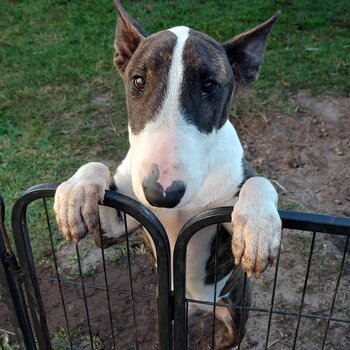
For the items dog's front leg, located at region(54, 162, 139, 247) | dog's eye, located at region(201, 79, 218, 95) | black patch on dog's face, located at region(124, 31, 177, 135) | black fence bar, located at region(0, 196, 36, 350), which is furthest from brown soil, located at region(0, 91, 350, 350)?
dog's eye, located at region(201, 79, 218, 95)

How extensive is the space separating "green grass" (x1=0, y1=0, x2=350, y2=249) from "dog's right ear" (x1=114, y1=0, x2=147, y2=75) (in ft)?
5.58

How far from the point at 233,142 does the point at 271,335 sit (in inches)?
43.8

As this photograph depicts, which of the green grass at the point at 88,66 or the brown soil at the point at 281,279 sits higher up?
the green grass at the point at 88,66

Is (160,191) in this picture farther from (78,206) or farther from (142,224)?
(78,206)

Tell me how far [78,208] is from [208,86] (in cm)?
58

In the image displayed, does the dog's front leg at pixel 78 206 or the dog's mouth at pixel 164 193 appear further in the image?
the dog's front leg at pixel 78 206

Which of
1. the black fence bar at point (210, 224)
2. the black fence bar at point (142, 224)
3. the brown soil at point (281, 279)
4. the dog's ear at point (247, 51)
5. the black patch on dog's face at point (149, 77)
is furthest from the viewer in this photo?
the brown soil at point (281, 279)

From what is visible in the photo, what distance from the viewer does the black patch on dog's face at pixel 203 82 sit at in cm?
163

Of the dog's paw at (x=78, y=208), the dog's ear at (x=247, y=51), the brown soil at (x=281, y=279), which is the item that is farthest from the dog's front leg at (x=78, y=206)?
the dog's ear at (x=247, y=51)

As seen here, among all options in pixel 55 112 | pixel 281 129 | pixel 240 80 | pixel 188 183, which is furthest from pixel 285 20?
pixel 188 183

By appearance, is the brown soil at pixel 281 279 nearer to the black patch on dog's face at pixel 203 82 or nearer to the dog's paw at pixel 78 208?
the dog's paw at pixel 78 208

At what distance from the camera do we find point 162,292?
1582 millimetres

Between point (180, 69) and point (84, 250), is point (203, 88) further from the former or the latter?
point (84, 250)

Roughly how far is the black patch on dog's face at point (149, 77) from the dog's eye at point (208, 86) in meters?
0.14
